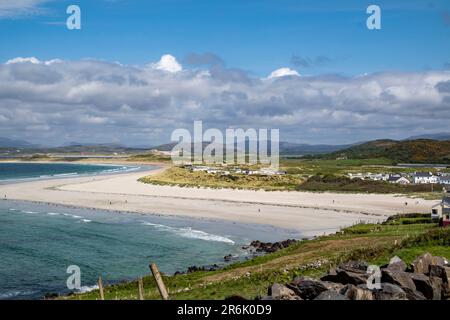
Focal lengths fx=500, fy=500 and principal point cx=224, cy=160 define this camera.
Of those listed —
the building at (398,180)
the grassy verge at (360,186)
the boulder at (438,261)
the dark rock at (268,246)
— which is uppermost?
the boulder at (438,261)

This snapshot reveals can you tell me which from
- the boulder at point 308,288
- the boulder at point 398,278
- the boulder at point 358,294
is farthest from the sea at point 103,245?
the boulder at point 358,294

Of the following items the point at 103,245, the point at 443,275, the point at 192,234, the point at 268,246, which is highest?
the point at 443,275

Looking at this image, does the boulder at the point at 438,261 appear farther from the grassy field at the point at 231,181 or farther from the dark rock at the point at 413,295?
the grassy field at the point at 231,181

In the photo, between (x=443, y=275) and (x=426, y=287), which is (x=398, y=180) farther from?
(x=426, y=287)

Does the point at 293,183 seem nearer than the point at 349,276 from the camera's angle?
No

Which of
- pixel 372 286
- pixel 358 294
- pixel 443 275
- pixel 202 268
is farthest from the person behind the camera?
pixel 202 268

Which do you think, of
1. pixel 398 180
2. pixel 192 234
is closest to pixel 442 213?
pixel 192 234

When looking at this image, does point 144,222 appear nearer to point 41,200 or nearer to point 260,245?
point 260,245
